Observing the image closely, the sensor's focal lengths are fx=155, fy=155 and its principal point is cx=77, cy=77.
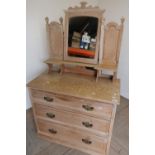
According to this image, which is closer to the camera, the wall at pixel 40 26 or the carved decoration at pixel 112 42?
the carved decoration at pixel 112 42

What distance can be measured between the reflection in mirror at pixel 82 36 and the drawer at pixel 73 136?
0.76 meters

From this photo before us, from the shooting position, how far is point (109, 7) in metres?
2.44

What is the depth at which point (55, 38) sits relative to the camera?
164 centimetres

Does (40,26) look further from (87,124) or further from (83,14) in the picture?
(87,124)

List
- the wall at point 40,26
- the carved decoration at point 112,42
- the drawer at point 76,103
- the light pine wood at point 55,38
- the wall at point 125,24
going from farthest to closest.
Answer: the wall at point 125,24
the wall at point 40,26
the light pine wood at point 55,38
the carved decoration at point 112,42
the drawer at point 76,103

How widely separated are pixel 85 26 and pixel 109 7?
1196 mm

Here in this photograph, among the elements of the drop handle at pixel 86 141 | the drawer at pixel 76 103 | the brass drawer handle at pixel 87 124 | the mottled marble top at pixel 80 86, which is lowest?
A: the drop handle at pixel 86 141

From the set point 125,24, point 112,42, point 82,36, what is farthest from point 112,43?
point 125,24

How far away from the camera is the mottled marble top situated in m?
1.31

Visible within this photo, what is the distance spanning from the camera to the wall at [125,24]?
2246mm

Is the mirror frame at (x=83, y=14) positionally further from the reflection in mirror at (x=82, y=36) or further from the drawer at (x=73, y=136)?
the drawer at (x=73, y=136)

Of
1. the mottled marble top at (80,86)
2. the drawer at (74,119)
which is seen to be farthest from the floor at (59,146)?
the mottled marble top at (80,86)
